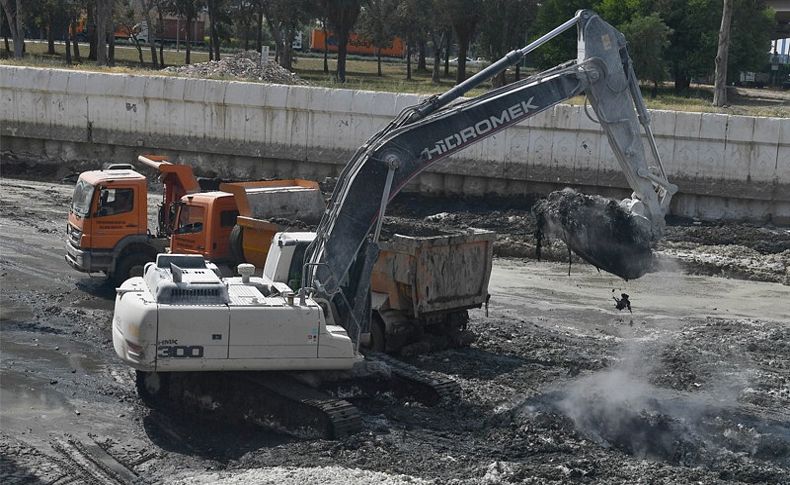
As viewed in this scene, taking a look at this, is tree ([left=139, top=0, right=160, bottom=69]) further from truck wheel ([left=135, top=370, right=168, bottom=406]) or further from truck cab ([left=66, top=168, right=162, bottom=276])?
truck wheel ([left=135, top=370, right=168, bottom=406])

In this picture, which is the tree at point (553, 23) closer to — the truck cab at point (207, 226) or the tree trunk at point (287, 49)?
the tree trunk at point (287, 49)

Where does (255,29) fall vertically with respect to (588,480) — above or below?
above

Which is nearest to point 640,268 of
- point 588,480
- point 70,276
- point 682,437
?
point 682,437

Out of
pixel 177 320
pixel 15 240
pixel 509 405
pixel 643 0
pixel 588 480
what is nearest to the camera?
pixel 588 480

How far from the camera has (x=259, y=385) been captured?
44.1 ft

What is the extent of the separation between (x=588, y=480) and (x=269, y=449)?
3.55 metres

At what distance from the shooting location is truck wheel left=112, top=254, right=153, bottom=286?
20.4 m

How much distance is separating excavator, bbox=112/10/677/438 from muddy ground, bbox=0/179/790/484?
49cm

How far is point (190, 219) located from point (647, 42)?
3083 centimetres

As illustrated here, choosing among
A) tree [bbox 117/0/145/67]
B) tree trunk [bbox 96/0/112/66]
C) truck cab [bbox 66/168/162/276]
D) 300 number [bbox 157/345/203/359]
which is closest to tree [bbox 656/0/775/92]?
tree trunk [bbox 96/0/112/66]

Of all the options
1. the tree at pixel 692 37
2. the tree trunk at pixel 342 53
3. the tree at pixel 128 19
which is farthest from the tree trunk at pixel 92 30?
the tree at pixel 692 37

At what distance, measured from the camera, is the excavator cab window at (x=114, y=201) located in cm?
2023

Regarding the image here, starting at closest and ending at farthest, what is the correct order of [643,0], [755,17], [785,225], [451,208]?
[785,225], [451,208], [643,0], [755,17]

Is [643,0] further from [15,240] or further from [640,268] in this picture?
[640,268]
